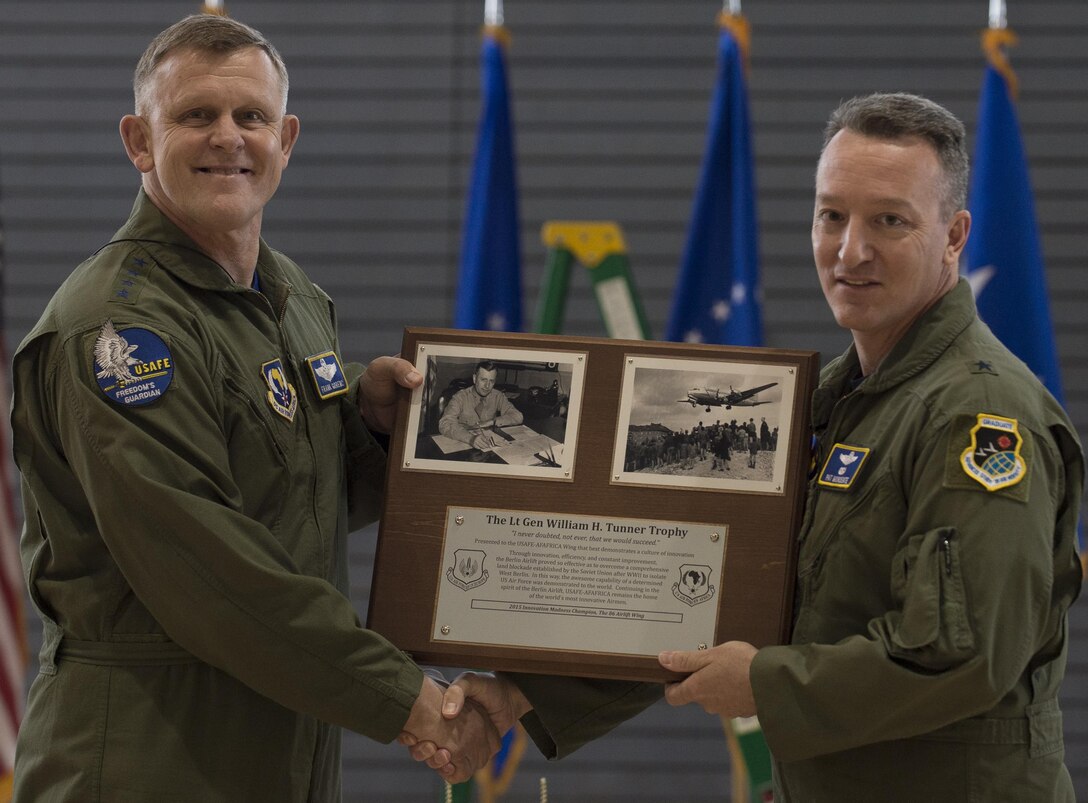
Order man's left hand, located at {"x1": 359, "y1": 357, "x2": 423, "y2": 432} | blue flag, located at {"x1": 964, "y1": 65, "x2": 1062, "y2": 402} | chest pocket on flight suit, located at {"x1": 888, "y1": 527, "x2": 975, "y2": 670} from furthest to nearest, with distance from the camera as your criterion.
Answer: blue flag, located at {"x1": 964, "y1": 65, "x2": 1062, "y2": 402}, man's left hand, located at {"x1": 359, "y1": 357, "x2": 423, "y2": 432}, chest pocket on flight suit, located at {"x1": 888, "y1": 527, "x2": 975, "y2": 670}

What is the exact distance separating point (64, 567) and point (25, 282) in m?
3.30

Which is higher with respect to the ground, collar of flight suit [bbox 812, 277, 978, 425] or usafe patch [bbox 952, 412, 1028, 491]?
collar of flight suit [bbox 812, 277, 978, 425]

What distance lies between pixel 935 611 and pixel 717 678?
0.40 metres

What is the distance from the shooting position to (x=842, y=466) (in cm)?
199

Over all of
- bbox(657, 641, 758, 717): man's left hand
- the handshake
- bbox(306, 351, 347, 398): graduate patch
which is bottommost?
the handshake

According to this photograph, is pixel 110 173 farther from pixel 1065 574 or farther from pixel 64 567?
pixel 1065 574

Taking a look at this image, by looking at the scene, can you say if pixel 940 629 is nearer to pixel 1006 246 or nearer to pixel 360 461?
pixel 360 461

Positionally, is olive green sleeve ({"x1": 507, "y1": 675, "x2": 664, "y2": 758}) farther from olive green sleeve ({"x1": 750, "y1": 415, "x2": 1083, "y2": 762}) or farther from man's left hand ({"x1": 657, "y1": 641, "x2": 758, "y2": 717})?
olive green sleeve ({"x1": 750, "y1": 415, "x2": 1083, "y2": 762})

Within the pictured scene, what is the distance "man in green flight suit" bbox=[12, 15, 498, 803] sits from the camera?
1882 mm

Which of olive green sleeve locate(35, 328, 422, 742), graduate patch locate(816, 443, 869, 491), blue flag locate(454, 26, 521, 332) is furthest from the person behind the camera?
blue flag locate(454, 26, 521, 332)

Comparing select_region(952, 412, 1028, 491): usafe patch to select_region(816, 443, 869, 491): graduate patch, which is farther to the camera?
select_region(816, 443, 869, 491): graduate patch

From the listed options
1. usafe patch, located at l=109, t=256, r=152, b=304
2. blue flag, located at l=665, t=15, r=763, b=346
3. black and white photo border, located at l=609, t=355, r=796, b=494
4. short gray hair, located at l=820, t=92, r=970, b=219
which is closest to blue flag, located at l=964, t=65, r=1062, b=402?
blue flag, located at l=665, t=15, r=763, b=346

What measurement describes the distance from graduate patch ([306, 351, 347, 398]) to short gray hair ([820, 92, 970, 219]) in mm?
1045

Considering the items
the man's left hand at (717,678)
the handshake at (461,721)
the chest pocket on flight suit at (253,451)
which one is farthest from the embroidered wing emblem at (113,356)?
the man's left hand at (717,678)
